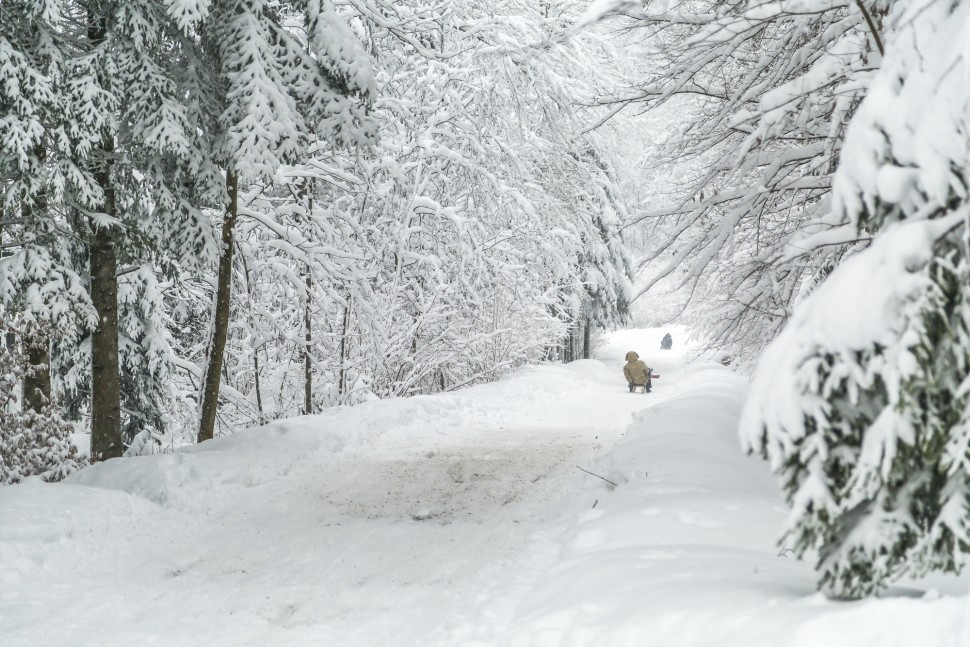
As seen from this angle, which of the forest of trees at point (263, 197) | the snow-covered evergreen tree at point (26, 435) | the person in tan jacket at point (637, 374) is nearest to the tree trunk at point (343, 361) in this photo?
the forest of trees at point (263, 197)

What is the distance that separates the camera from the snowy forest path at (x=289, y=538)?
4258 millimetres

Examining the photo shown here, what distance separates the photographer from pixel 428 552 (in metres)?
5.46

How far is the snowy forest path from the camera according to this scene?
4.26 metres

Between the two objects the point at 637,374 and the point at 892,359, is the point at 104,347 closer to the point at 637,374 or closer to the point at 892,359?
the point at 892,359

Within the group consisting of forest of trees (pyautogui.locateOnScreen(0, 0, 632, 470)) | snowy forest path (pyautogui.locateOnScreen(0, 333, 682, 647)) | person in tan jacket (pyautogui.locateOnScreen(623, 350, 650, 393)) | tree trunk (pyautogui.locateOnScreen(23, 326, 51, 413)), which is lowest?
snowy forest path (pyautogui.locateOnScreen(0, 333, 682, 647))

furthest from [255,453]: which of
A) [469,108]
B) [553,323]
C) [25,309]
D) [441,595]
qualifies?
[553,323]

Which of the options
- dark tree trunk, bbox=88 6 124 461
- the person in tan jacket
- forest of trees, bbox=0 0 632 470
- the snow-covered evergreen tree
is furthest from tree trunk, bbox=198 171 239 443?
the person in tan jacket

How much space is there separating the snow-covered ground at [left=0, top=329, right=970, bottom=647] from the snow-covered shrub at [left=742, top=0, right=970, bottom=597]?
0.87 ft

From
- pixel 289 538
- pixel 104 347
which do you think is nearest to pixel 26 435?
pixel 104 347

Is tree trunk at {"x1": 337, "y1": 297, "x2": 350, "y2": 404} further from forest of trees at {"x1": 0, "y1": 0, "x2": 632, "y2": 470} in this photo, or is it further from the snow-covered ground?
the snow-covered ground

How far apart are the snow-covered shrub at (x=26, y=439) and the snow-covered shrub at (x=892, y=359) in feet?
26.1

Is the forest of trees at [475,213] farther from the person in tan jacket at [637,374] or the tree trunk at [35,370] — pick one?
the person in tan jacket at [637,374]

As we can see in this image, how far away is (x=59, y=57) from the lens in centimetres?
709

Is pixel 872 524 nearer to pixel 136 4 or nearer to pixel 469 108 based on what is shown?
pixel 136 4
